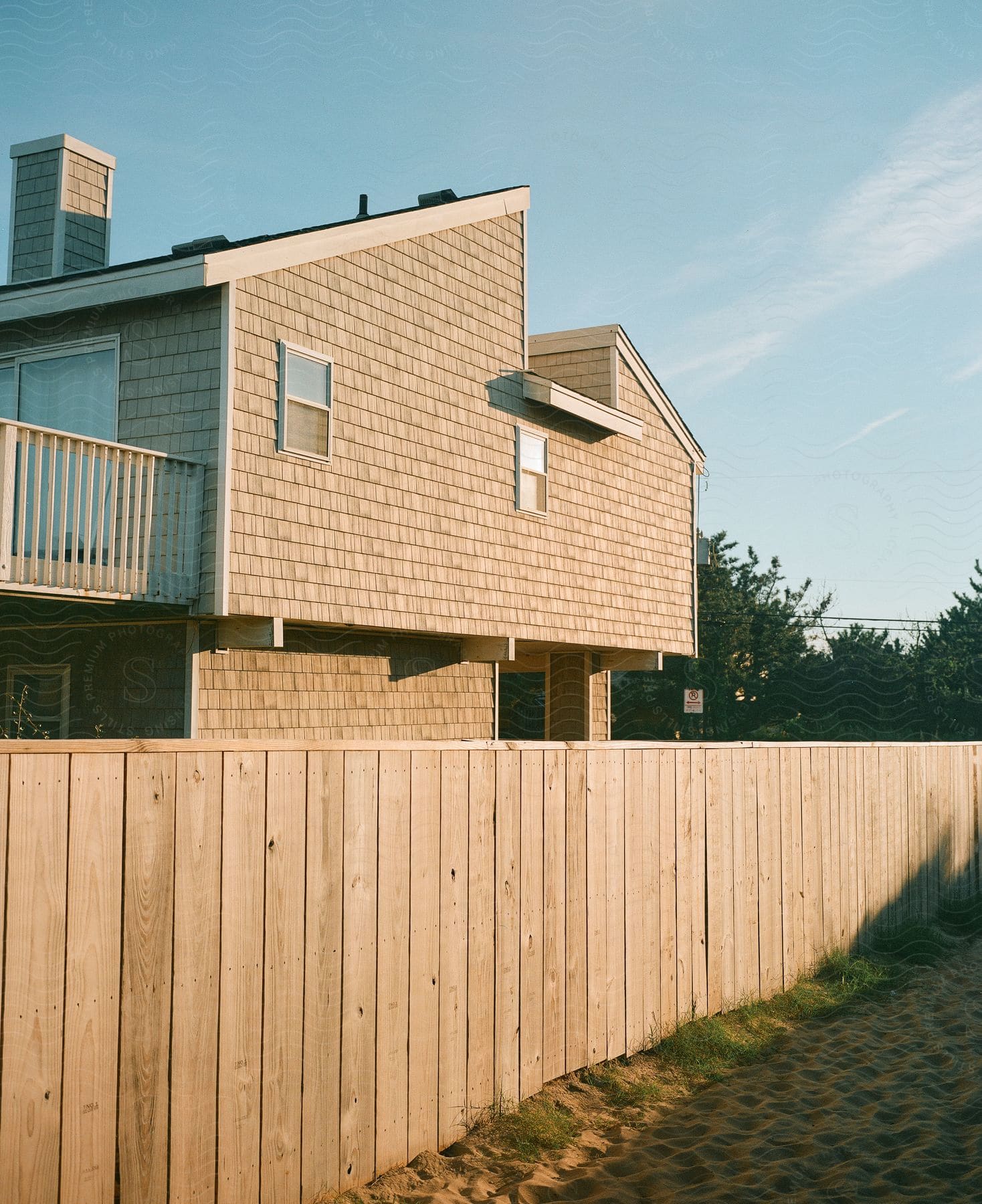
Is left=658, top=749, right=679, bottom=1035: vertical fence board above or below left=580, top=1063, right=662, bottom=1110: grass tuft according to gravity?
above

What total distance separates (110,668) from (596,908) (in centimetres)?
713

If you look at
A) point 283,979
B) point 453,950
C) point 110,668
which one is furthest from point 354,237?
point 283,979

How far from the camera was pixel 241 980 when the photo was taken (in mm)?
3613

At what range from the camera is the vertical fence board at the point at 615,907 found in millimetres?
5676

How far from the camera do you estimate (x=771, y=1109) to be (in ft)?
17.0

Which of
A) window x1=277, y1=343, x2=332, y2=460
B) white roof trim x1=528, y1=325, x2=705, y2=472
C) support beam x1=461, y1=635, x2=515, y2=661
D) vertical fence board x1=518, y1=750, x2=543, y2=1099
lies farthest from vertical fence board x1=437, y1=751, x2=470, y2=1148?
white roof trim x1=528, y1=325, x2=705, y2=472

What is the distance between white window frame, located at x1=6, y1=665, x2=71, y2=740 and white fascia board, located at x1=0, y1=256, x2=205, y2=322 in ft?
11.6

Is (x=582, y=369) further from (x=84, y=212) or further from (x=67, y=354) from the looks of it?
(x=67, y=354)

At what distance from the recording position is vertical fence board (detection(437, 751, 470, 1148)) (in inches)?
179

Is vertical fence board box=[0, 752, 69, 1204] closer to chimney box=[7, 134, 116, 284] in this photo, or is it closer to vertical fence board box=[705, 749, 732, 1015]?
vertical fence board box=[705, 749, 732, 1015]

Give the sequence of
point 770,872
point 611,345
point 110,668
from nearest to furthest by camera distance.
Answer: point 770,872 < point 110,668 < point 611,345

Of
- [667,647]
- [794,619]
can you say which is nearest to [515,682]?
[667,647]

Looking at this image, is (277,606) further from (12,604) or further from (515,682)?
(515,682)

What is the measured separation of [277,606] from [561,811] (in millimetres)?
5968
